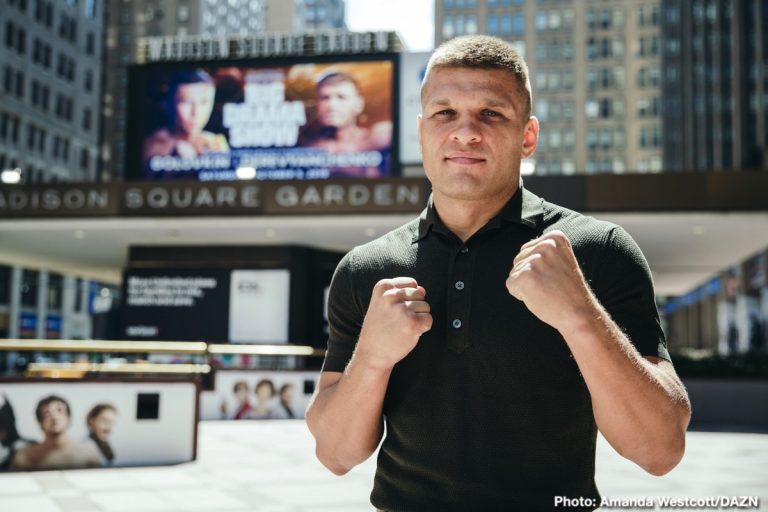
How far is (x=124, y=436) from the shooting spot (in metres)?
11.1

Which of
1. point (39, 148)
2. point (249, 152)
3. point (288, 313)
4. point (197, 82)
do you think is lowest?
point (288, 313)

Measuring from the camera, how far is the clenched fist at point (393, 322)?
6.12 feet

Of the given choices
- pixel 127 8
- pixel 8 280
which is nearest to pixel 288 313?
pixel 8 280

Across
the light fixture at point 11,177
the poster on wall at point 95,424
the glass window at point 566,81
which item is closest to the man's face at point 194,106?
the light fixture at point 11,177

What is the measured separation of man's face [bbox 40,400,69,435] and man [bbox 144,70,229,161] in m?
14.9

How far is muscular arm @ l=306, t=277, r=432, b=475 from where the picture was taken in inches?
73.9

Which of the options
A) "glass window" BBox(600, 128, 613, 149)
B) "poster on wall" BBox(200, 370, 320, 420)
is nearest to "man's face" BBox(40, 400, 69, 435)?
"poster on wall" BBox(200, 370, 320, 420)

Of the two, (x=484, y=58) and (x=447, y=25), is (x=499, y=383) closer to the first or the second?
(x=484, y=58)

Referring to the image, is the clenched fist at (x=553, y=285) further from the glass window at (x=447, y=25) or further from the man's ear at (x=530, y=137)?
the glass window at (x=447, y=25)

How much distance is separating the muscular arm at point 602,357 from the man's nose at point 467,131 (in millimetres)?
376

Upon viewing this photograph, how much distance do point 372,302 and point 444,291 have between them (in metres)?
0.21

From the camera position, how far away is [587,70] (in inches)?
4188

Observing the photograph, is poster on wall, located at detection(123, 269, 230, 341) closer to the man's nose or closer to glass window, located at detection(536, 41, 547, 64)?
the man's nose

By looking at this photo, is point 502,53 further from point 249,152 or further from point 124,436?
point 249,152
